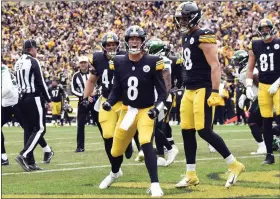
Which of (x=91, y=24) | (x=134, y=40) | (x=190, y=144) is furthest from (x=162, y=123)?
(x=91, y=24)

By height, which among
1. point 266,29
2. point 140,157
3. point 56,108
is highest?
point 266,29

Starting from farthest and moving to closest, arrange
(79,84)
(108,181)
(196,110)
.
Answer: (79,84) < (108,181) < (196,110)

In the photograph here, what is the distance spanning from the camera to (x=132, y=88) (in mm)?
7906

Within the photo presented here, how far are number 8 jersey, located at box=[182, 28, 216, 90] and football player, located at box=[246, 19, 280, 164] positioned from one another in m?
2.33

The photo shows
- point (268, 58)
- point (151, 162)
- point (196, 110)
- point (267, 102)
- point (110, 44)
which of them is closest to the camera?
point (151, 162)

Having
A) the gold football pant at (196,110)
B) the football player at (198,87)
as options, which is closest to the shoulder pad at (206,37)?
the football player at (198,87)

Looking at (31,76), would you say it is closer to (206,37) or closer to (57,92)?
(206,37)

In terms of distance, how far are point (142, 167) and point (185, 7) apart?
2891 millimetres

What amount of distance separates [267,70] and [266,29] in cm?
59

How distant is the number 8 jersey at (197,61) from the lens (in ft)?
26.8

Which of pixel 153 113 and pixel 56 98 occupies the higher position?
pixel 153 113

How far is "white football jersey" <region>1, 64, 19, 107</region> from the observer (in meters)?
11.6

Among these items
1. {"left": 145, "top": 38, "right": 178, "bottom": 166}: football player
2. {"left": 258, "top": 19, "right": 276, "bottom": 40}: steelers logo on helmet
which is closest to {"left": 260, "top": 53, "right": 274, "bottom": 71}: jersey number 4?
{"left": 258, "top": 19, "right": 276, "bottom": 40}: steelers logo on helmet

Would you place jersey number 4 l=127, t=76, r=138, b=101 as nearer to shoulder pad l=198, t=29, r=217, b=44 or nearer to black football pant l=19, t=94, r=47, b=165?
shoulder pad l=198, t=29, r=217, b=44
